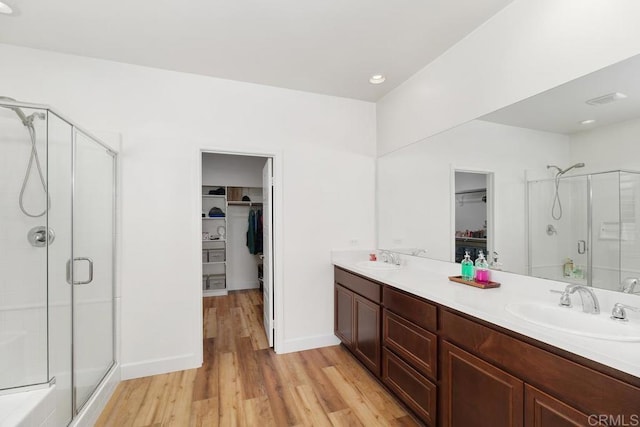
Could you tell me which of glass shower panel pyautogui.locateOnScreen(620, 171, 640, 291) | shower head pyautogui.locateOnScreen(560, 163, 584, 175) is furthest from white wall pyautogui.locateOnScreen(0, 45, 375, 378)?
glass shower panel pyautogui.locateOnScreen(620, 171, 640, 291)

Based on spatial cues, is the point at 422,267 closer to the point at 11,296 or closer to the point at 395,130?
the point at 395,130

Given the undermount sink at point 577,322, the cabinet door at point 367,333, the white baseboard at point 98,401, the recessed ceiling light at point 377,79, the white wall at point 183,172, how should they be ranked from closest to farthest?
the undermount sink at point 577,322 < the white baseboard at point 98,401 < the cabinet door at point 367,333 < the white wall at point 183,172 < the recessed ceiling light at point 377,79

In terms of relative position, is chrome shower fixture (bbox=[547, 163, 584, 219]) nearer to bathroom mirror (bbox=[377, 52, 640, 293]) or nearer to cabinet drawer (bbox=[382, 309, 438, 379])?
bathroom mirror (bbox=[377, 52, 640, 293])

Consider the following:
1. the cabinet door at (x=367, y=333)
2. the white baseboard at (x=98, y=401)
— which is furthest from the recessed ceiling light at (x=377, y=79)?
the white baseboard at (x=98, y=401)

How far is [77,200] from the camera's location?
194 centimetres

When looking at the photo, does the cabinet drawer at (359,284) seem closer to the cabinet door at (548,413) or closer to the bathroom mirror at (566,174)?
the bathroom mirror at (566,174)

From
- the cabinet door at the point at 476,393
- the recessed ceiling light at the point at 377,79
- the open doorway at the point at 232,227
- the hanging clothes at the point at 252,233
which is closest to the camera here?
the cabinet door at the point at 476,393

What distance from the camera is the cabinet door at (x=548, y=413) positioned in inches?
40.4

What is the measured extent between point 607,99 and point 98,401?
3537mm

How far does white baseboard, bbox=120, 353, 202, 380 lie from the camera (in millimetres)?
2443

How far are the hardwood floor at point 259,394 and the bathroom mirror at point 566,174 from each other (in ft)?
4.25

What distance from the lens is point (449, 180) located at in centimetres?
247

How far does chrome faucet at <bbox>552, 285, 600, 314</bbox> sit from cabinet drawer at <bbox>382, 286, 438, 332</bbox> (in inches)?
24.9

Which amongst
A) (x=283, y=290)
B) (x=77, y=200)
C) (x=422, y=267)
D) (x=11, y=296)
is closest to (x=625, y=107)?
(x=422, y=267)
